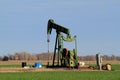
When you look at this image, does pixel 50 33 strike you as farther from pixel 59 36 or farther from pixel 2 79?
pixel 2 79

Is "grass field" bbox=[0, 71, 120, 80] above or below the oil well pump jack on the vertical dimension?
below

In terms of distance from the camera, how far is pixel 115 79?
108 ft

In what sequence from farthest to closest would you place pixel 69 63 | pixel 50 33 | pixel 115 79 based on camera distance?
pixel 50 33 → pixel 69 63 → pixel 115 79

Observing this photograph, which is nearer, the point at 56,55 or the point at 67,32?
the point at 67,32

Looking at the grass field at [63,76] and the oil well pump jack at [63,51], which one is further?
the oil well pump jack at [63,51]

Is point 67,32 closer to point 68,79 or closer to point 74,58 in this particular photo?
point 74,58

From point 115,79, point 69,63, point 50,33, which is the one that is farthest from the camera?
point 50,33

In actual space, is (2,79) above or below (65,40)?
below

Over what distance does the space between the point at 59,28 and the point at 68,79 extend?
2754 centimetres

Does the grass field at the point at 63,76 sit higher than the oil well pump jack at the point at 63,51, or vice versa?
the oil well pump jack at the point at 63,51

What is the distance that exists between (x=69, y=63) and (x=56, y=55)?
5582 millimetres

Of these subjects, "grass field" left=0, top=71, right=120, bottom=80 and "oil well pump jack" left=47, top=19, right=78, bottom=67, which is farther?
"oil well pump jack" left=47, top=19, right=78, bottom=67

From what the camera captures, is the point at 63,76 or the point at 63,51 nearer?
the point at 63,76

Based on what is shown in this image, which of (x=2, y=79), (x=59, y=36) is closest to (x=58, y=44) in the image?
(x=59, y=36)
